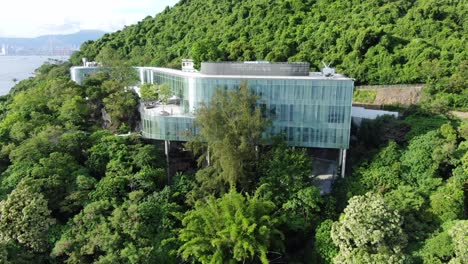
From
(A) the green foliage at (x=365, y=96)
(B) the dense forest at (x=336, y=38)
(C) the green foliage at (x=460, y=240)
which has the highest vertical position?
(B) the dense forest at (x=336, y=38)

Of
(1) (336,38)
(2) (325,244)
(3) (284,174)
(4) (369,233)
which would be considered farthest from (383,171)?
(1) (336,38)

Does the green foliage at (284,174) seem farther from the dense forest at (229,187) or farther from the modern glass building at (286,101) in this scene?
the modern glass building at (286,101)

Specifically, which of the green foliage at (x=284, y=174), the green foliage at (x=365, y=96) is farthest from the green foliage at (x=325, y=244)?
the green foliage at (x=365, y=96)

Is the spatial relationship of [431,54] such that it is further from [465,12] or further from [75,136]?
[75,136]

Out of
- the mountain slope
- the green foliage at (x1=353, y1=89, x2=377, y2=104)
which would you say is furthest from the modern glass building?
the mountain slope

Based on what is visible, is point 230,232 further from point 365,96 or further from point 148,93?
point 365,96

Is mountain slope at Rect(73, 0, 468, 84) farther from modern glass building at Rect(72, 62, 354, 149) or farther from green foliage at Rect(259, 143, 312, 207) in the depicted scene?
green foliage at Rect(259, 143, 312, 207)
